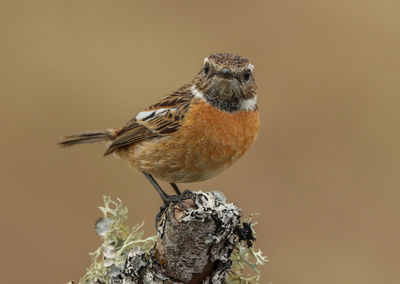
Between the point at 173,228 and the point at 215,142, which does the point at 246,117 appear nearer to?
the point at 215,142

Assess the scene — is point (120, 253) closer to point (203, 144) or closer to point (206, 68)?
point (203, 144)

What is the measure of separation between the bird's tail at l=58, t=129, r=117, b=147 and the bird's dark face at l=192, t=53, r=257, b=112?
1475mm

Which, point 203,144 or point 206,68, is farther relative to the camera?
point 206,68

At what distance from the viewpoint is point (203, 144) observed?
497 cm

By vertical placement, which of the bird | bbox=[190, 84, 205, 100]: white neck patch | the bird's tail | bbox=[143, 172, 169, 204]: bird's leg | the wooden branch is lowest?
the wooden branch

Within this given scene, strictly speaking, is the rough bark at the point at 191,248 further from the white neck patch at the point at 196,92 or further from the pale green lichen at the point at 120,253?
the white neck patch at the point at 196,92

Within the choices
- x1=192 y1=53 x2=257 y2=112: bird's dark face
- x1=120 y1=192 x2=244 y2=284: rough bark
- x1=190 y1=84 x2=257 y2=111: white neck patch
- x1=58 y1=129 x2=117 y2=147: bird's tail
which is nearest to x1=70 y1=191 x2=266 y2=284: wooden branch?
x1=120 y1=192 x2=244 y2=284: rough bark

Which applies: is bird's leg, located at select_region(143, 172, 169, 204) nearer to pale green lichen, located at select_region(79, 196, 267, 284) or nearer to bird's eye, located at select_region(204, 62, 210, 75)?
pale green lichen, located at select_region(79, 196, 267, 284)

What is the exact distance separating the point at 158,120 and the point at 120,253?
5.29ft

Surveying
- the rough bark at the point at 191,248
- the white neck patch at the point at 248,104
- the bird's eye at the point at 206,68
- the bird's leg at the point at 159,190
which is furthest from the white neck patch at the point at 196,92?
the rough bark at the point at 191,248

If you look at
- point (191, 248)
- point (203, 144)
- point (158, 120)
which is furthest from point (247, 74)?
point (191, 248)

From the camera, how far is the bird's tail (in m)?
6.47

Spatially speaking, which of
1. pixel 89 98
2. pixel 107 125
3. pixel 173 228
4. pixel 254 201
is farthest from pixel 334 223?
pixel 173 228

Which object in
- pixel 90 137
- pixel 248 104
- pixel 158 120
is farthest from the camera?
pixel 90 137
